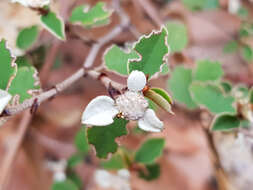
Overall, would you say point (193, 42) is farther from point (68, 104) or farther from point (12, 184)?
point (12, 184)

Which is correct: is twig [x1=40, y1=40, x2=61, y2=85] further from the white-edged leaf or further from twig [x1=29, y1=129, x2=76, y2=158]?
the white-edged leaf

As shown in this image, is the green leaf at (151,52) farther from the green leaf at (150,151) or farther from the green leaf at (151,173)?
the green leaf at (151,173)

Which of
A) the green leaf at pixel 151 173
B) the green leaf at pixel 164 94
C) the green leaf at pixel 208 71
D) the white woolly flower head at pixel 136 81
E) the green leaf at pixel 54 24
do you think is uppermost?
the green leaf at pixel 54 24

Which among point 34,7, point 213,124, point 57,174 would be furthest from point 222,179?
point 34,7

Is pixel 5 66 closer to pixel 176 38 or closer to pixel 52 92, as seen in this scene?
pixel 52 92

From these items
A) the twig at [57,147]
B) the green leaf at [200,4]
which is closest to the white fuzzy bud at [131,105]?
the green leaf at [200,4]

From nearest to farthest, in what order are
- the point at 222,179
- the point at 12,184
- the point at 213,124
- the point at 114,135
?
the point at 114,135 < the point at 213,124 < the point at 222,179 < the point at 12,184

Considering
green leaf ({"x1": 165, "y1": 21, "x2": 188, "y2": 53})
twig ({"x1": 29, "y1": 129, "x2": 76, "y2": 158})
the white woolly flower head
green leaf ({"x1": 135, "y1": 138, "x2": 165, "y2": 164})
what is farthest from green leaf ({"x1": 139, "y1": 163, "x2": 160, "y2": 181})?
the white woolly flower head

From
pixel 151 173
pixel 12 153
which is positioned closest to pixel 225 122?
pixel 151 173
